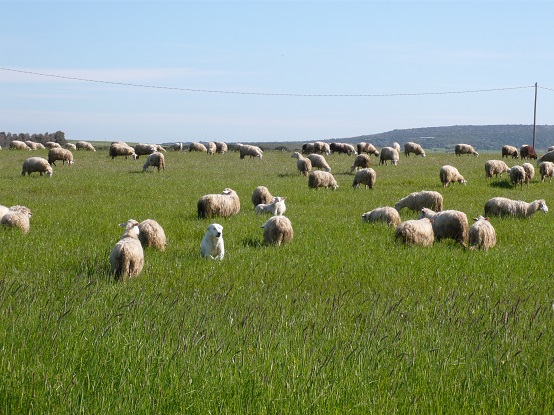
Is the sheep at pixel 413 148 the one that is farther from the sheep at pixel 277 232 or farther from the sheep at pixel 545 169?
the sheep at pixel 277 232

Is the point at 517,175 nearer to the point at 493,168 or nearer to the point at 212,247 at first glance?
the point at 493,168

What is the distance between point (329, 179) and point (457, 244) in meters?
11.7

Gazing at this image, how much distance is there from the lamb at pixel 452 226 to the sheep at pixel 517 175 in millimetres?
13706

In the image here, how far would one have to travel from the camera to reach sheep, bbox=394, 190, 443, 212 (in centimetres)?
1758

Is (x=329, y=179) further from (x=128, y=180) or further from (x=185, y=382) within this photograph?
(x=185, y=382)

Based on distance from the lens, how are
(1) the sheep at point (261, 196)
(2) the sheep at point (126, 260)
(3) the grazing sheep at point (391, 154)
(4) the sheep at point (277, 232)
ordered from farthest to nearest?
(3) the grazing sheep at point (391, 154) → (1) the sheep at point (261, 196) → (4) the sheep at point (277, 232) → (2) the sheep at point (126, 260)

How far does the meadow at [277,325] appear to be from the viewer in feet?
14.7

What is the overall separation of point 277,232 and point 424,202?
701cm

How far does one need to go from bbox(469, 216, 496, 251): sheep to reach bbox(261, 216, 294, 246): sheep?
3567 millimetres

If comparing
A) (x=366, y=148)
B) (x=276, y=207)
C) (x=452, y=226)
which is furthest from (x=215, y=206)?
(x=366, y=148)

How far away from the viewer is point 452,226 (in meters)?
12.9

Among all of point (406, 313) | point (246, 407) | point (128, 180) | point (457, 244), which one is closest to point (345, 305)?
point (406, 313)

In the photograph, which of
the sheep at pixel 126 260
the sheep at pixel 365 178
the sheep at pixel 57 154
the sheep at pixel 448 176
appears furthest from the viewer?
the sheep at pixel 57 154

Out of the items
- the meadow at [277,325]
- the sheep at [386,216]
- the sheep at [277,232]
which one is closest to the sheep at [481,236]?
the meadow at [277,325]
